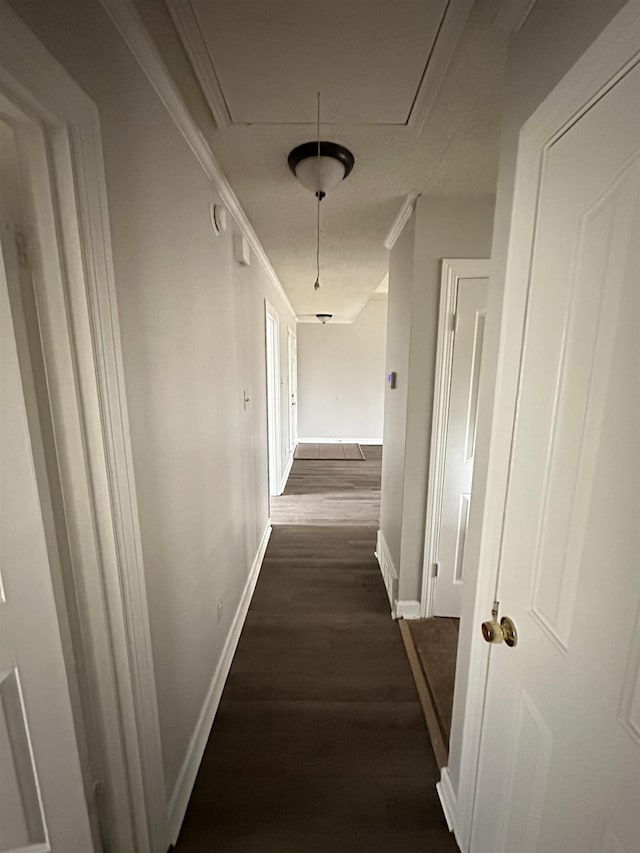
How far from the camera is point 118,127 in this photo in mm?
846

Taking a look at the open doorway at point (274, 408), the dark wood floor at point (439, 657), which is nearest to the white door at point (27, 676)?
the dark wood floor at point (439, 657)

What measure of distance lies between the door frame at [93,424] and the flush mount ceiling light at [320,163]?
2.82 feet

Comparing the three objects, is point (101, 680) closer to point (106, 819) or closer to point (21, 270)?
point (106, 819)

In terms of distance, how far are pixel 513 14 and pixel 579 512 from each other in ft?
3.74

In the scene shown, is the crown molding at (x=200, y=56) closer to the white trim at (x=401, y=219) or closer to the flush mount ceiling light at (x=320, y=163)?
the flush mount ceiling light at (x=320, y=163)

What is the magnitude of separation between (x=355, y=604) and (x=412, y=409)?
1350 mm

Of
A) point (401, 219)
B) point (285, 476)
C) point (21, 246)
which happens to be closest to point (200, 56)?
point (21, 246)

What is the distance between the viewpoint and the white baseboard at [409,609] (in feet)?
7.11

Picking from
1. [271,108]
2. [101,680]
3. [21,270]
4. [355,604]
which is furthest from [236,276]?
[355,604]

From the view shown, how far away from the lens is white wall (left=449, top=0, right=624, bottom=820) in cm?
67

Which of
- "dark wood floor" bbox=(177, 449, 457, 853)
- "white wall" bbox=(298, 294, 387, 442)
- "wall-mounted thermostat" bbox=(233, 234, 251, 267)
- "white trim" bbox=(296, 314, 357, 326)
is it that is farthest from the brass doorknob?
"white wall" bbox=(298, 294, 387, 442)

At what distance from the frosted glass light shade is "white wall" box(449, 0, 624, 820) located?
0.66m

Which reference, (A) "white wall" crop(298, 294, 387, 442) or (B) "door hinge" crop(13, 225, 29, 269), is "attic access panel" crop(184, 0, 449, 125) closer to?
(B) "door hinge" crop(13, 225, 29, 269)

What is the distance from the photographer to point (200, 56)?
3.19 feet
